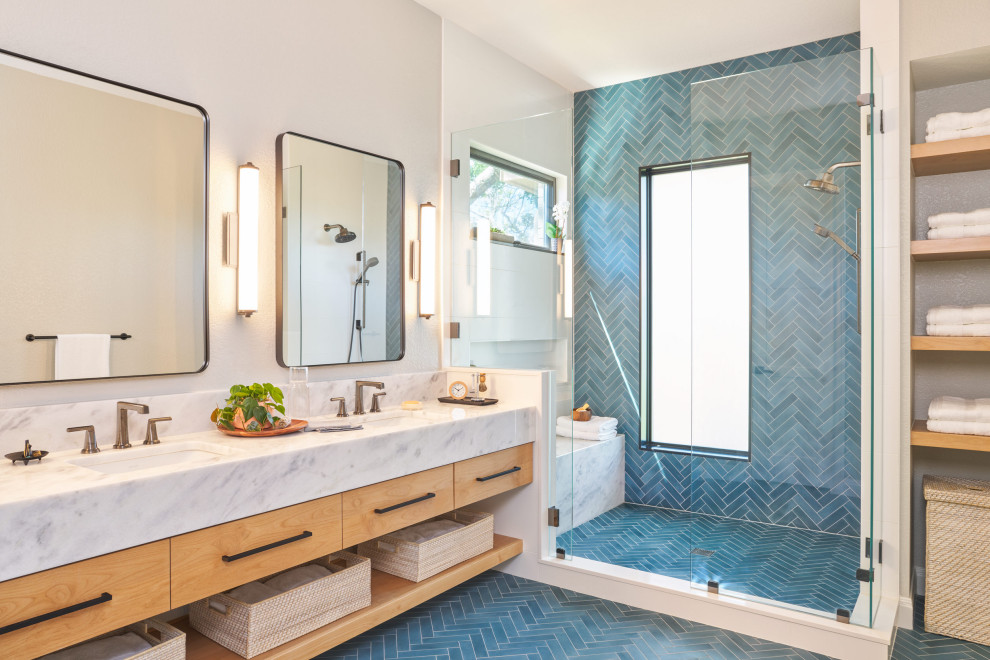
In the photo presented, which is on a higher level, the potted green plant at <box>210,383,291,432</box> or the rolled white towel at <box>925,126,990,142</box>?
the rolled white towel at <box>925,126,990,142</box>

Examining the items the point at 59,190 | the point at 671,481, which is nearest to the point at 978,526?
the point at 671,481

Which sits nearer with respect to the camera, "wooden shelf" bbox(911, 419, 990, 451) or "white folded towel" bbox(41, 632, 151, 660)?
"white folded towel" bbox(41, 632, 151, 660)

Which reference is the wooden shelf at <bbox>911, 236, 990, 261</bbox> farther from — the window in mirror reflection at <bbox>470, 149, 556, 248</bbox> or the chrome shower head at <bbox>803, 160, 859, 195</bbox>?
the window in mirror reflection at <bbox>470, 149, 556, 248</bbox>

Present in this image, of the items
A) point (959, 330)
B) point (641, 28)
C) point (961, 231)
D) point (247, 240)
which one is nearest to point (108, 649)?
point (247, 240)

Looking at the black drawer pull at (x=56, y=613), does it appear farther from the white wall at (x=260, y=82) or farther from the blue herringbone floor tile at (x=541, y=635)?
the blue herringbone floor tile at (x=541, y=635)

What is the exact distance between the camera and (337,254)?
284 centimetres

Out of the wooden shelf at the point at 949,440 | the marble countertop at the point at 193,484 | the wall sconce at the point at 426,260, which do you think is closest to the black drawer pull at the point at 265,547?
the marble countertop at the point at 193,484

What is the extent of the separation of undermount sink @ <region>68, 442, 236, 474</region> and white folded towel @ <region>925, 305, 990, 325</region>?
2.83 metres

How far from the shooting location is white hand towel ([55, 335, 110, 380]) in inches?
78.0

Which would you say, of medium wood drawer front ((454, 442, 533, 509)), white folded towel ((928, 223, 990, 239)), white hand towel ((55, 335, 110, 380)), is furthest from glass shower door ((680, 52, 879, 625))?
white hand towel ((55, 335, 110, 380))

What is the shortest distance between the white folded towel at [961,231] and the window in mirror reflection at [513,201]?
1723mm

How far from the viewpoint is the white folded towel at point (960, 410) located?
2.59m

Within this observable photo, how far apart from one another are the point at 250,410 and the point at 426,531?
100 centimetres

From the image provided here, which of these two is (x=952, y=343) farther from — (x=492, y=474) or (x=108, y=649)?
(x=108, y=649)
